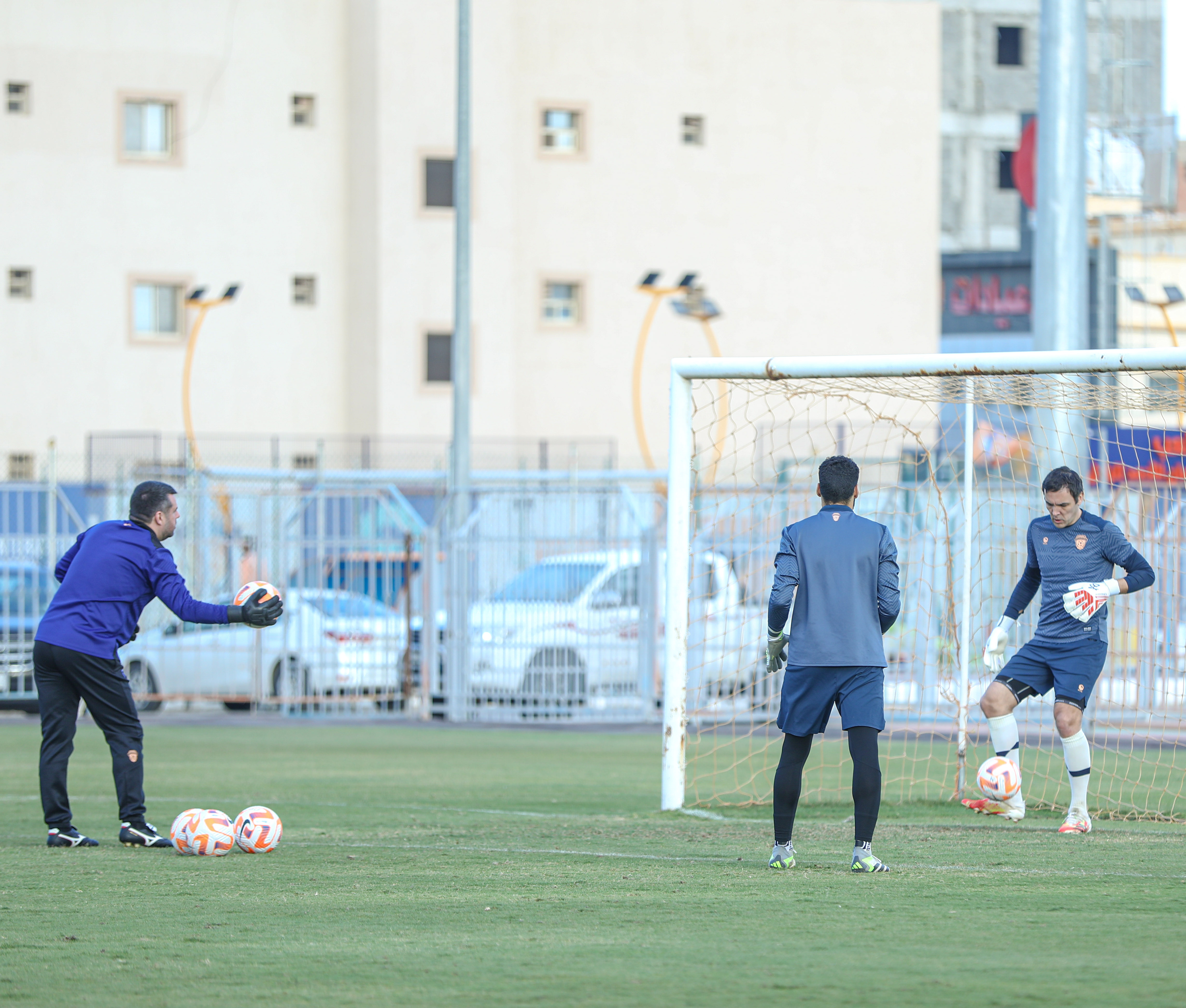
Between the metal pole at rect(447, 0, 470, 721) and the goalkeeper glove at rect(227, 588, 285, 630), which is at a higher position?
the metal pole at rect(447, 0, 470, 721)

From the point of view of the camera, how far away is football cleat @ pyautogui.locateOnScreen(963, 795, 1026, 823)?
9977mm

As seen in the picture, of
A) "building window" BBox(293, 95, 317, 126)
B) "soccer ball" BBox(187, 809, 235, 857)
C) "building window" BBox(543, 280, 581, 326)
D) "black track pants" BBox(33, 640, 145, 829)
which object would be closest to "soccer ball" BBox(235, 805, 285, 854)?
"soccer ball" BBox(187, 809, 235, 857)

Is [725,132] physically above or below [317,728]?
above

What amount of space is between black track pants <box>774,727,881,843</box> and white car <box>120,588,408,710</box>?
11559mm

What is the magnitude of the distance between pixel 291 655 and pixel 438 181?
880 inches

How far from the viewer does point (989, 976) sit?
17.6 feet

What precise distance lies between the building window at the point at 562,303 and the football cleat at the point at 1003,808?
3171cm

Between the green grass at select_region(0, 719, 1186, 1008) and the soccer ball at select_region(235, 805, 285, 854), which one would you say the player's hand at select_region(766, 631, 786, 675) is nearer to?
the green grass at select_region(0, 719, 1186, 1008)

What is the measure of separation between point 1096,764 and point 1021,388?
366 cm

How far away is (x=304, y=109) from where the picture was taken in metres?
40.3

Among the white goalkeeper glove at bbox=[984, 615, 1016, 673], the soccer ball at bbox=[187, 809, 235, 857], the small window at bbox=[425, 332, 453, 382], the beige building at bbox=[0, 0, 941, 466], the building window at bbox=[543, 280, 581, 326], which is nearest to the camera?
the soccer ball at bbox=[187, 809, 235, 857]

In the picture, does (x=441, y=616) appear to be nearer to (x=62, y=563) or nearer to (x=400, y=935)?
(x=62, y=563)

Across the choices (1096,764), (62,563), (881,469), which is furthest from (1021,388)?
(881,469)

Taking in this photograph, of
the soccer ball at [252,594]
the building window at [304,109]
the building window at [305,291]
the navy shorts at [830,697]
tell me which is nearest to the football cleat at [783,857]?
the navy shorts at [830,697]
